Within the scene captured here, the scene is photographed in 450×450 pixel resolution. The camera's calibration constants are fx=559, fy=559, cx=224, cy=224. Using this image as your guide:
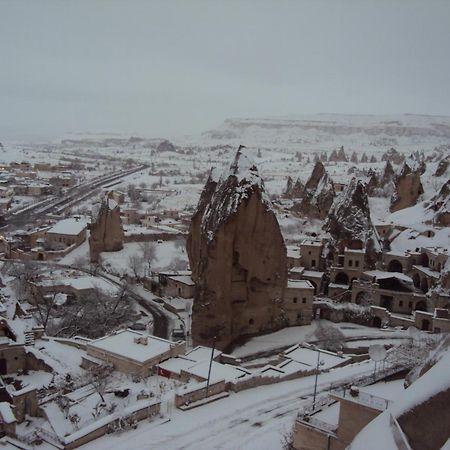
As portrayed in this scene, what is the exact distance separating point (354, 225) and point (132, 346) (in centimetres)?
2689

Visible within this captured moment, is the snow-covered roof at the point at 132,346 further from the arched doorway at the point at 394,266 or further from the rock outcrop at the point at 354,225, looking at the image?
the arched doorway at the point at 394,266

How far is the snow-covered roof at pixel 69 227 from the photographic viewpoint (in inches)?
2481

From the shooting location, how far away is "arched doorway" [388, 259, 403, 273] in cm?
4962

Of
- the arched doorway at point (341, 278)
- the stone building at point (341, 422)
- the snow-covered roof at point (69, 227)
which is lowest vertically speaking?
the snow-covered roof at point (69, 227)

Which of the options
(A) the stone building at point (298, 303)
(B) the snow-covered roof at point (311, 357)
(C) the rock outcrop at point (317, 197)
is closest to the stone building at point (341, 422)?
(B) the snow-covered roof at point (311, 357)

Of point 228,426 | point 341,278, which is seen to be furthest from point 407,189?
point 228,426

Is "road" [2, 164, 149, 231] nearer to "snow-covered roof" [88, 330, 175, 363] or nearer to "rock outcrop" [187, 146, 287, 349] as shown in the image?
"rock outcrop" [187, 146, 287, 349]

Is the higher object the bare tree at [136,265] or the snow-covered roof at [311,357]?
the snow-covered roof at [311,357]

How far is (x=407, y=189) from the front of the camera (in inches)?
2891

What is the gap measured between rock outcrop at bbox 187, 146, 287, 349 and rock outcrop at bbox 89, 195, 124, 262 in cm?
2138

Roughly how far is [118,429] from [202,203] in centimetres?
2474

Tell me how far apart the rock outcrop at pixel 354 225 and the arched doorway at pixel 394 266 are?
88.5 inches

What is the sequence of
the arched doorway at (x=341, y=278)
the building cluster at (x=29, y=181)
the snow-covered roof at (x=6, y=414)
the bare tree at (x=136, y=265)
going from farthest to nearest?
the building cluster at (x=29, y=181) < the bare tree at (x=136, y=265) < the arched doorway at (x=341, y=278) < the snow-covered roof at (x=6, y=414)

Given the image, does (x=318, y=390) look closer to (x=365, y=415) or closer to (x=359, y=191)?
(x=365, y=415)
